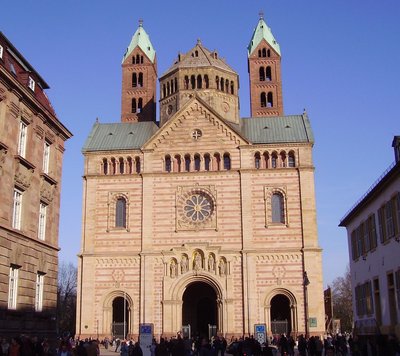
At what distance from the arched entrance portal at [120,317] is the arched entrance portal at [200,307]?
5.73 m

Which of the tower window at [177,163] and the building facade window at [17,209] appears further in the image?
the tower window at [177,163]

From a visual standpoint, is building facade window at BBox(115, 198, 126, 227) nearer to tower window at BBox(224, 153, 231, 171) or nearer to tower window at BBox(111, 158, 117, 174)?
tower window at BBox(111, 158, 117, 174)

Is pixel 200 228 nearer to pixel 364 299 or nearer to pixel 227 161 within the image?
pixel 227 161

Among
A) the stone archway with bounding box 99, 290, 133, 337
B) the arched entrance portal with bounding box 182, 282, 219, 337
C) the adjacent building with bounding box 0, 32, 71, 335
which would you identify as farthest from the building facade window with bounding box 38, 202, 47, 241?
the arched entrance portal with bounding box 182, 282, 219, 337

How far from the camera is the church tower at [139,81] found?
222 ft

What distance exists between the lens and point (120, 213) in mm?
56094

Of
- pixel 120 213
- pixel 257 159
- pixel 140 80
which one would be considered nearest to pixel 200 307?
pixel 120 213

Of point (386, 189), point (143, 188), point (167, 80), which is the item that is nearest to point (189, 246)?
point (143, 188)

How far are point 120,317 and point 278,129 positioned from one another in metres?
23.5

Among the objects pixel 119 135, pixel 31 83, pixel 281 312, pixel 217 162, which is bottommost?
pixel 281 312

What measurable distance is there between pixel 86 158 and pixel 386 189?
3321cm

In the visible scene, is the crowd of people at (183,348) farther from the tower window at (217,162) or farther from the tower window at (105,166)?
the tower window at (105,166)

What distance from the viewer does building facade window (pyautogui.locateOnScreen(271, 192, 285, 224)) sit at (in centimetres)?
5428

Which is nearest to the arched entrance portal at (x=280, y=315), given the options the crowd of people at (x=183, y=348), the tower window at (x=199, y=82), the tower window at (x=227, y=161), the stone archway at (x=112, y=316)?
the crowd of people at (x=183, y=348)
